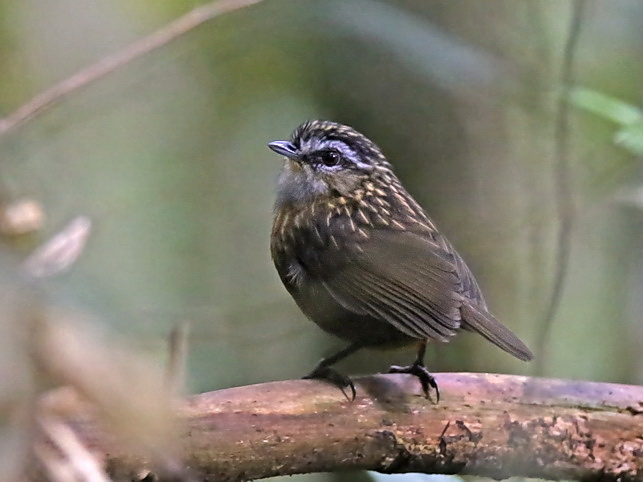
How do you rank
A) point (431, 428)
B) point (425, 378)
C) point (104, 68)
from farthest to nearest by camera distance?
point (425, 378)
point (431, 428)
point (104, 68)

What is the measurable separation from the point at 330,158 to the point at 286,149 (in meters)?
0.17

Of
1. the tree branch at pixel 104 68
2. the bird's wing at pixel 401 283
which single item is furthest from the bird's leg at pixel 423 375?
the tree branch at pixel 104 68

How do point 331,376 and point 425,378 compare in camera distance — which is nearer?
point 331,376

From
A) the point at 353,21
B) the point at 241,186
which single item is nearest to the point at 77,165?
the point at 241,186

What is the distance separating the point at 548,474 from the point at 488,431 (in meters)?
0.20

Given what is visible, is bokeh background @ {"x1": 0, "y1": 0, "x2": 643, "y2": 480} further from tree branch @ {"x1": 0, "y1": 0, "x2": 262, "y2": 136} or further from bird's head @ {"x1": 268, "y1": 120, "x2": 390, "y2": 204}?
tree branch @ {"x1": 0, "y1": 0, "x2": 262, "y2": 136}

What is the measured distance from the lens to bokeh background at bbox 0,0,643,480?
3811mm

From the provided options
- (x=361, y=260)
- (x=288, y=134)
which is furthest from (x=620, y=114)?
(x=288, y=134)

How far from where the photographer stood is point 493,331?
2.73 meters

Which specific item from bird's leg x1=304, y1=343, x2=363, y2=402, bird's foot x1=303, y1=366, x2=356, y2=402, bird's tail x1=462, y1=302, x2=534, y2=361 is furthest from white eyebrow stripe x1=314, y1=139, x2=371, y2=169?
bird's foot x1=303, y1=366, x2=356, y2=402

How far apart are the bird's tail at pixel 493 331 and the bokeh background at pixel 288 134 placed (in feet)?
1.62

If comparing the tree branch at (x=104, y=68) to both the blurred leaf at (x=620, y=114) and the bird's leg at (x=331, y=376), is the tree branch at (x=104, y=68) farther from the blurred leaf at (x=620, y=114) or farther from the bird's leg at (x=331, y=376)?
the blurred leaf at (x=620, y=114)

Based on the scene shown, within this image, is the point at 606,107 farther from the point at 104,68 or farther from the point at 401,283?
the point at 104,68

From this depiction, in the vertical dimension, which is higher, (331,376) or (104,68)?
(104,68)
